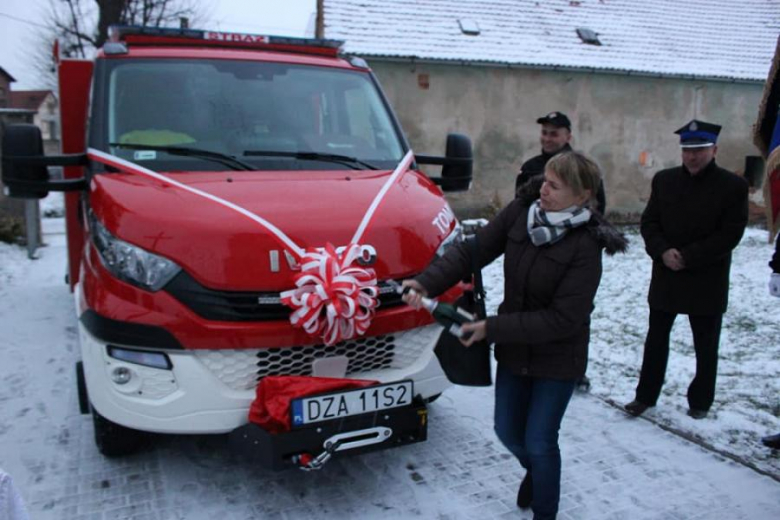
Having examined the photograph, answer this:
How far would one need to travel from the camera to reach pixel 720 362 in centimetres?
542

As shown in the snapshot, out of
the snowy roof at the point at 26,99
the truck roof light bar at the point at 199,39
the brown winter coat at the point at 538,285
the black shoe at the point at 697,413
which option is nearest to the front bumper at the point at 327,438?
the brown winter coat at the point at 538,285

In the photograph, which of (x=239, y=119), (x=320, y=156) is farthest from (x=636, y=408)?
(x=239, y=119)

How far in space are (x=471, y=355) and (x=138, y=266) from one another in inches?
61.9

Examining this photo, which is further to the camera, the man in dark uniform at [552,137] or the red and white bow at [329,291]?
the man in dark uniform at [552,137]

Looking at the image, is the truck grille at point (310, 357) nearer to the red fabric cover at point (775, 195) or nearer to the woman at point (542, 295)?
the woman at point (542, 295)

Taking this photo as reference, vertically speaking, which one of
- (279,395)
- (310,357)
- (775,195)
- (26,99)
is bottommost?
(279,395)

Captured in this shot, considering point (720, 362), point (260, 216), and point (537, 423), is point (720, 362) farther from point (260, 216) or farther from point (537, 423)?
point (260, 216)

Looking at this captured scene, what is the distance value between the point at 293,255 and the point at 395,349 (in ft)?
2.51

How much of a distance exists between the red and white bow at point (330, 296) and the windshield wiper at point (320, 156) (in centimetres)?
102

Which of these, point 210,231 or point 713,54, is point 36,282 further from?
point 713,54

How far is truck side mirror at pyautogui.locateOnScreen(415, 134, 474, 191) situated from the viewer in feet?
15.3

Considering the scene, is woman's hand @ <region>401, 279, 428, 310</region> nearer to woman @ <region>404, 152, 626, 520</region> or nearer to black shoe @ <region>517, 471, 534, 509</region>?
woman @ <region>404, 152, 626, 520</region>

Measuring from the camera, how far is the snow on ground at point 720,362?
4.17 meters

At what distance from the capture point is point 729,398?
4660mm
